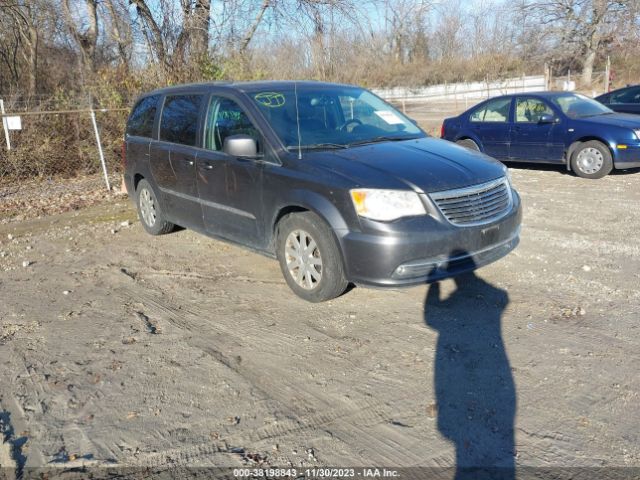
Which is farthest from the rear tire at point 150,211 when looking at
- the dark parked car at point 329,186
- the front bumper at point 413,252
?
the front bumper at point 413,252

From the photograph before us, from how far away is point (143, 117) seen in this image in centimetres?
709

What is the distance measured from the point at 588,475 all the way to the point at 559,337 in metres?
1.49

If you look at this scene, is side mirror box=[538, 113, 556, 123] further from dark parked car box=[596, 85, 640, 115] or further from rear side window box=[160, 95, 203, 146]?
rear side window box=[160, 95, 203, 146]

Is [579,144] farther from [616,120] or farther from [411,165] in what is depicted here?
[411,165]

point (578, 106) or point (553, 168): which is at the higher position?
point (578, 106)

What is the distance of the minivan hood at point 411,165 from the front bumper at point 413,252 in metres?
0.33

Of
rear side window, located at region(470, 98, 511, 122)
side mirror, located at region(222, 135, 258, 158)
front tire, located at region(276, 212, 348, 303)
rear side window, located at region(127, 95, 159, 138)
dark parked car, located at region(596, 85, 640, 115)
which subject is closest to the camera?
front tire, located at region(276, 212, 348, 303)

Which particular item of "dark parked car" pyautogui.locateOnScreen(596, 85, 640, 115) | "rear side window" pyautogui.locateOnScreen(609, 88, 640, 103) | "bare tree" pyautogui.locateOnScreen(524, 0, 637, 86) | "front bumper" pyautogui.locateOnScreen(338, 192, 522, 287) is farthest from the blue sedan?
"bare tree" pyautogui.locateOnScreen(524, 0, 637, 86)

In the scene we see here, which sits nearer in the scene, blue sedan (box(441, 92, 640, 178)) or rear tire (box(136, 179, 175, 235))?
rear tire (box(136, 179, 175, 235))

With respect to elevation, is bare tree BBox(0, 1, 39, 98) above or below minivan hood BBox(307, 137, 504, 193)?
above

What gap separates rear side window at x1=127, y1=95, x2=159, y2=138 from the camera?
6.85 m

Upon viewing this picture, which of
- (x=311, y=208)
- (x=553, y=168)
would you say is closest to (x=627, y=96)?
(x=553, y=168)

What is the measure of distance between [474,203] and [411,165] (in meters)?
0.58

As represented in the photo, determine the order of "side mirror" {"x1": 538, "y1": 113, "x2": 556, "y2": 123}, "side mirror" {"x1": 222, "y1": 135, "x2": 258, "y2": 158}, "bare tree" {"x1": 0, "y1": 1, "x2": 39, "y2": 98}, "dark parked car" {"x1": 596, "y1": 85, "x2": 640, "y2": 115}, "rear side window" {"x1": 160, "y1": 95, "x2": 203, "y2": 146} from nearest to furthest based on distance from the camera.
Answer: "side mirror" {"x1": 222, "y1": 135, "x2": 258, "y2": 158} < "rear side window" {"x1": 160, "y1": 95, "x2": 203, "y2": 146} < "side mirror" {"x1": 538, "y1": 113, "x2": 556, "y2": 123} < "dark parked car" {"x1": 596, "y1": 85, "x2": 640, "y2": 115} < "bare tree" {"x1": 0, "y1": 1, "x2": 39, "y2": 98}
